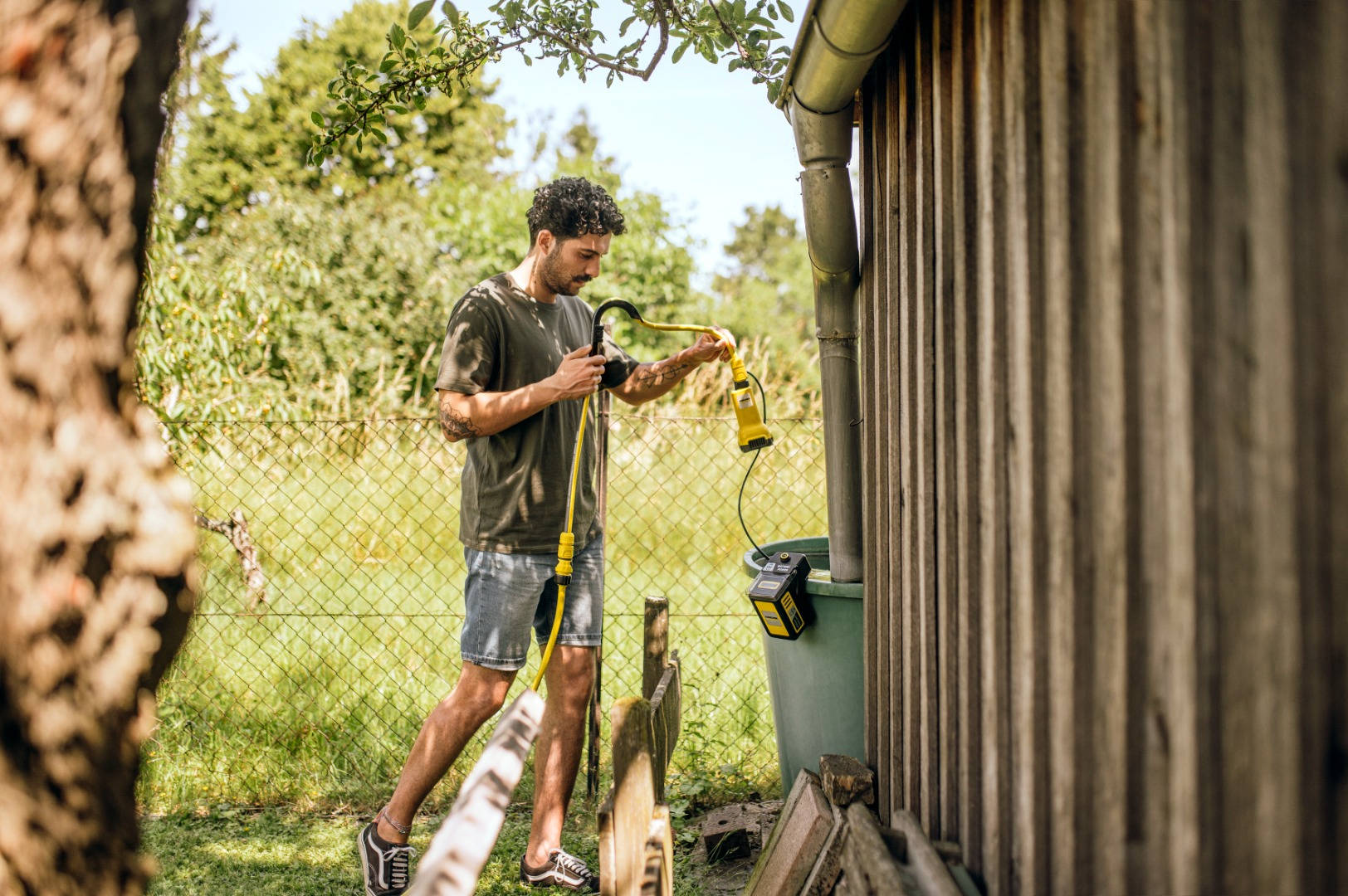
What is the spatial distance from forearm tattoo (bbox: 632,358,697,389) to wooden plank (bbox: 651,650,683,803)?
0.92 m

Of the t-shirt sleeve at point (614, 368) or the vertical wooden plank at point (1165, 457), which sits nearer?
the vertical wooden plank at point (1165, 457)

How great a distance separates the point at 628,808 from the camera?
185 cm

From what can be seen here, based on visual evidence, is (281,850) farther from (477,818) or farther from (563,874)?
(477,818)

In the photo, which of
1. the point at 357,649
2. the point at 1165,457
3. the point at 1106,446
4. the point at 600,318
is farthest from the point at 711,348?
the point at 357,649

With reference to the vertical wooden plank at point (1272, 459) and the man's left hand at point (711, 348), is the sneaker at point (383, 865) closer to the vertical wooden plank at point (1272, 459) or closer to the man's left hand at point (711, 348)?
the man's left hand at point (711, 348)

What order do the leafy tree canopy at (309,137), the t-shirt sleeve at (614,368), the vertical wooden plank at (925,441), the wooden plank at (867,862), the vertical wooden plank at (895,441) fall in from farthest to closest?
the leafy tree canopy at (309,137) → the t-shirt sleeve at (614,368) → the vertical wooden plank at (895,441) → the vertical wooden plank at (925,441) → the wooden plank at (867,862)

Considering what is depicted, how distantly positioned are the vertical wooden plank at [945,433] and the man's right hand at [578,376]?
3.58 feet

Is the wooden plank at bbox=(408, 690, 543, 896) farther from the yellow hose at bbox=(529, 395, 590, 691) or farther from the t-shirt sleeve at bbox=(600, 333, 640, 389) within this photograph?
the t-shirt sleeve at bbox=(600, 333, 640, 389)

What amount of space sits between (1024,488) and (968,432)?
0.27m

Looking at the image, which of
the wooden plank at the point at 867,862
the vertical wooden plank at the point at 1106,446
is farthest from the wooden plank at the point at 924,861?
the vertical wooden plank at the point at 1106,446

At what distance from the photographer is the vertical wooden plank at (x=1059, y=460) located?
135 cm

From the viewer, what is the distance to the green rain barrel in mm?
2562

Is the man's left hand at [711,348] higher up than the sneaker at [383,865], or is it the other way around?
the man's left hand at [711,348]

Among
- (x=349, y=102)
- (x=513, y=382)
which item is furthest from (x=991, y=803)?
(x=349, y=102)
